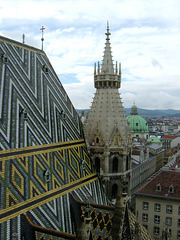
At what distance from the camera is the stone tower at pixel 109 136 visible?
22.9 m

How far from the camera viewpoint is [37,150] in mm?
16422

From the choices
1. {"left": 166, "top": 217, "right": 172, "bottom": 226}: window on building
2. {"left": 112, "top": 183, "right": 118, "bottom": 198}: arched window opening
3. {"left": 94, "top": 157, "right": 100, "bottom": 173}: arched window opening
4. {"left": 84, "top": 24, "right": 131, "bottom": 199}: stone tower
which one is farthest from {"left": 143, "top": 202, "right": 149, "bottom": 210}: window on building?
{"left": 94, "top": 157, "right": 100, "bottom": 173}: arched window opening

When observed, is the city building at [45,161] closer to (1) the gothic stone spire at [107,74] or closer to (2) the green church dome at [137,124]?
(1) the gothic stone spire at [107,74]

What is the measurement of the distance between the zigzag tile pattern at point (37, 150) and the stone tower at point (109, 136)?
49.7 inches

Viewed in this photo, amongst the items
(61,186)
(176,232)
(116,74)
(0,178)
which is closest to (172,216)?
(176,232)

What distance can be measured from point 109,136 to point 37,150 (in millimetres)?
8026

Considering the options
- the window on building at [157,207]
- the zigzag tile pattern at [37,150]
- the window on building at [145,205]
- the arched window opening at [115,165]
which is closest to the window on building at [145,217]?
A: the window on building at [145,205]

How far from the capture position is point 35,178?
603 inches

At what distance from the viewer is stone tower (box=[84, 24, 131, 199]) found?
901 inches

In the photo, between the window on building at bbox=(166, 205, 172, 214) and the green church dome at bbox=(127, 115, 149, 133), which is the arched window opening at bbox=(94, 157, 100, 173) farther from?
the green church dome at bbox=(127, 115, 149, 133)

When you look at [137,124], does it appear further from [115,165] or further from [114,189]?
[114,189]

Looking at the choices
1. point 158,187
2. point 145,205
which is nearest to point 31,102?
point 158,187

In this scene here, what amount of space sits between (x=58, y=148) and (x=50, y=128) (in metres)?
1.45

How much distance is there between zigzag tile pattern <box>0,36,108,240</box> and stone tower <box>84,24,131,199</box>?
1.26m
